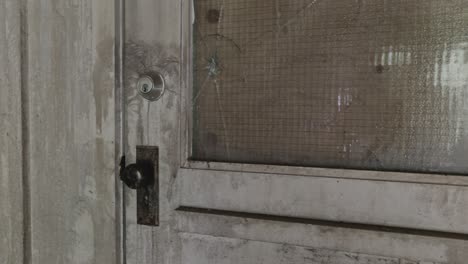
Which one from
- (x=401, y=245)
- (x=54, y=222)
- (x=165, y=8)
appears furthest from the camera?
(x=54, y=222)

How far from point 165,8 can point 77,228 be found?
1.96 feet

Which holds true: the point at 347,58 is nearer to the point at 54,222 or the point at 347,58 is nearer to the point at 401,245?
the point at 401,245

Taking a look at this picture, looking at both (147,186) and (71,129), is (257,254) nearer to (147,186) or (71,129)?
(147,186)

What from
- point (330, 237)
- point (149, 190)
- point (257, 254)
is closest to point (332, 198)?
point (330, 237)

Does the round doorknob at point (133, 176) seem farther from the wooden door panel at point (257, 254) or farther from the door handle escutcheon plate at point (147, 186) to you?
the wooden door panel at point (257, 254)

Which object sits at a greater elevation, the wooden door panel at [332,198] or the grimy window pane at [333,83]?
the grimy window pane at [333,83]

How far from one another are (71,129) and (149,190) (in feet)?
0.84

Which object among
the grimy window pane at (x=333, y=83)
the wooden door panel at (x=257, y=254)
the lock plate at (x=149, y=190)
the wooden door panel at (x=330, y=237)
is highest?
the grimy window pane at (x=333, y=83)

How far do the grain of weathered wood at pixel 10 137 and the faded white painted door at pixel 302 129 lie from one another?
0.31m

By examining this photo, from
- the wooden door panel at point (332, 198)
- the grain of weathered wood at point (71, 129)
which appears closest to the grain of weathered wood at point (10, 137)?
the grain of weathered wood at point (71, 129)

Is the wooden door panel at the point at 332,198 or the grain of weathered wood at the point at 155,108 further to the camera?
the grain of weathered wood at the point at 155,108

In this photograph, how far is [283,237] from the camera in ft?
2.64

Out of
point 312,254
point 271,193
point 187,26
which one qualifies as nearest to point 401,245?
point 312,254

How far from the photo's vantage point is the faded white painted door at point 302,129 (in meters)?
0.74
